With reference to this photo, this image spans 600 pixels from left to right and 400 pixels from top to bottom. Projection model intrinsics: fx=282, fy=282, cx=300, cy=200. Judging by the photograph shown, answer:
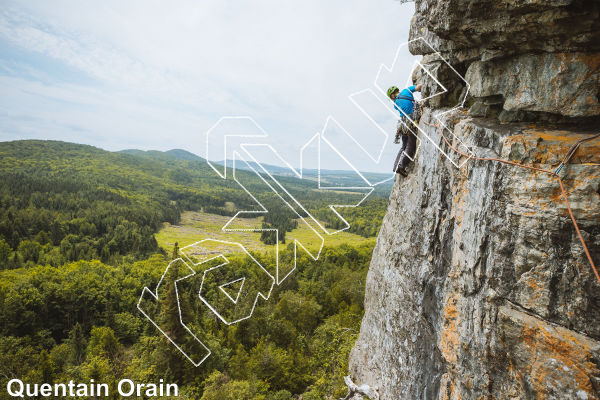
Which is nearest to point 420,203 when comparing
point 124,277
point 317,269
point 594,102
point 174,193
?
point 594,102

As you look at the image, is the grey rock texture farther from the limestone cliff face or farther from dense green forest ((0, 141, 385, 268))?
dense green forest ((0, 141, 385, 268))

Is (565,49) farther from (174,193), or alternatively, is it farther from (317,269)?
(174,193)

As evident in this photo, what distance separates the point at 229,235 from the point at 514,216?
106m

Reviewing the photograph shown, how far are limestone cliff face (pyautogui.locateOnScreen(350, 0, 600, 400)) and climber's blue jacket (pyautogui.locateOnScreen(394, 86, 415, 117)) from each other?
1.55 metres

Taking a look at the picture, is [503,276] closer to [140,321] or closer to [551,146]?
[551,146]

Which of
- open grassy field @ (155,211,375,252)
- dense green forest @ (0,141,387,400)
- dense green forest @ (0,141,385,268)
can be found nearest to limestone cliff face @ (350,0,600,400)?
dense green forest @ (0,141,387,400)

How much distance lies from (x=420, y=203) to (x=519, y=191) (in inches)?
150

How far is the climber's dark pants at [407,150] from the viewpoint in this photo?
10359 millimetres

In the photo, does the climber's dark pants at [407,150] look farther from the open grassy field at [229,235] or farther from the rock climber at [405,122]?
the open grassy field at [229,235]

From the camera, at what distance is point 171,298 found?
24844 millimetres

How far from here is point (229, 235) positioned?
347ft

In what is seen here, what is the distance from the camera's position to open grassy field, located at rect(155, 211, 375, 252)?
89.9m

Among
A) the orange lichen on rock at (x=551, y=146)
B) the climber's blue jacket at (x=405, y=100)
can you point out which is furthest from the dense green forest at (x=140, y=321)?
the orange lichen on rock at (x=551, y=146)

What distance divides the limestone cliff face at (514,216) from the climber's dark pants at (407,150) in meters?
1.73
